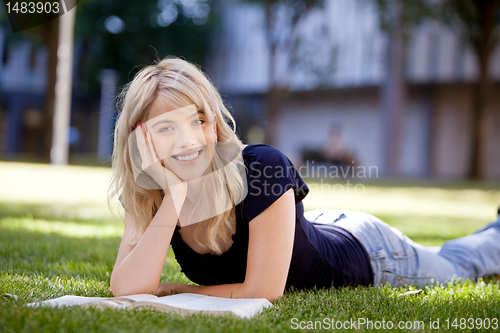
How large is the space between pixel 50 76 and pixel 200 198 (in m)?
19.3

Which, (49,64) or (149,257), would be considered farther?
(49,64)

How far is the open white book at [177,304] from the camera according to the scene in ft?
6.75

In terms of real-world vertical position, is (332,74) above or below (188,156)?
above

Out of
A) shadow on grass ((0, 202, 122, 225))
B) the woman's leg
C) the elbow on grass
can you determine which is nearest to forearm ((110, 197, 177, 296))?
the elbow on grass

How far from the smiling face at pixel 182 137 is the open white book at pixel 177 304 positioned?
2.06ft

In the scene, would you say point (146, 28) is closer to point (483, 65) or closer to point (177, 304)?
point (483, 65)

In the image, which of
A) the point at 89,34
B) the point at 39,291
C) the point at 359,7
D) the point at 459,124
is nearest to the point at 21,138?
the point at 89,34

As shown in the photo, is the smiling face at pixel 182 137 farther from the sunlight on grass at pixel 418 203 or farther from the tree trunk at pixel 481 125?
the tree trunk at pixel 481 125

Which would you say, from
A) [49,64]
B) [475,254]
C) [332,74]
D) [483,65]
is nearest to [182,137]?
[475,254]

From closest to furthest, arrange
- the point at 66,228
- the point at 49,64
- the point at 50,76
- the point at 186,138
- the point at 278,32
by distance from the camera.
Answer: the point at 186,138 → the point at 66,228 → the point at 50,76 → the point at 49,64 → the point at 278,32

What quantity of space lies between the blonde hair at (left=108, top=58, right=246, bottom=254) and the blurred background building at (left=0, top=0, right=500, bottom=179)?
54.5ft

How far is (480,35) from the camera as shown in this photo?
17.9 metres

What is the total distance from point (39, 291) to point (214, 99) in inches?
55.9

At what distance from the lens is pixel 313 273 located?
2721mm
